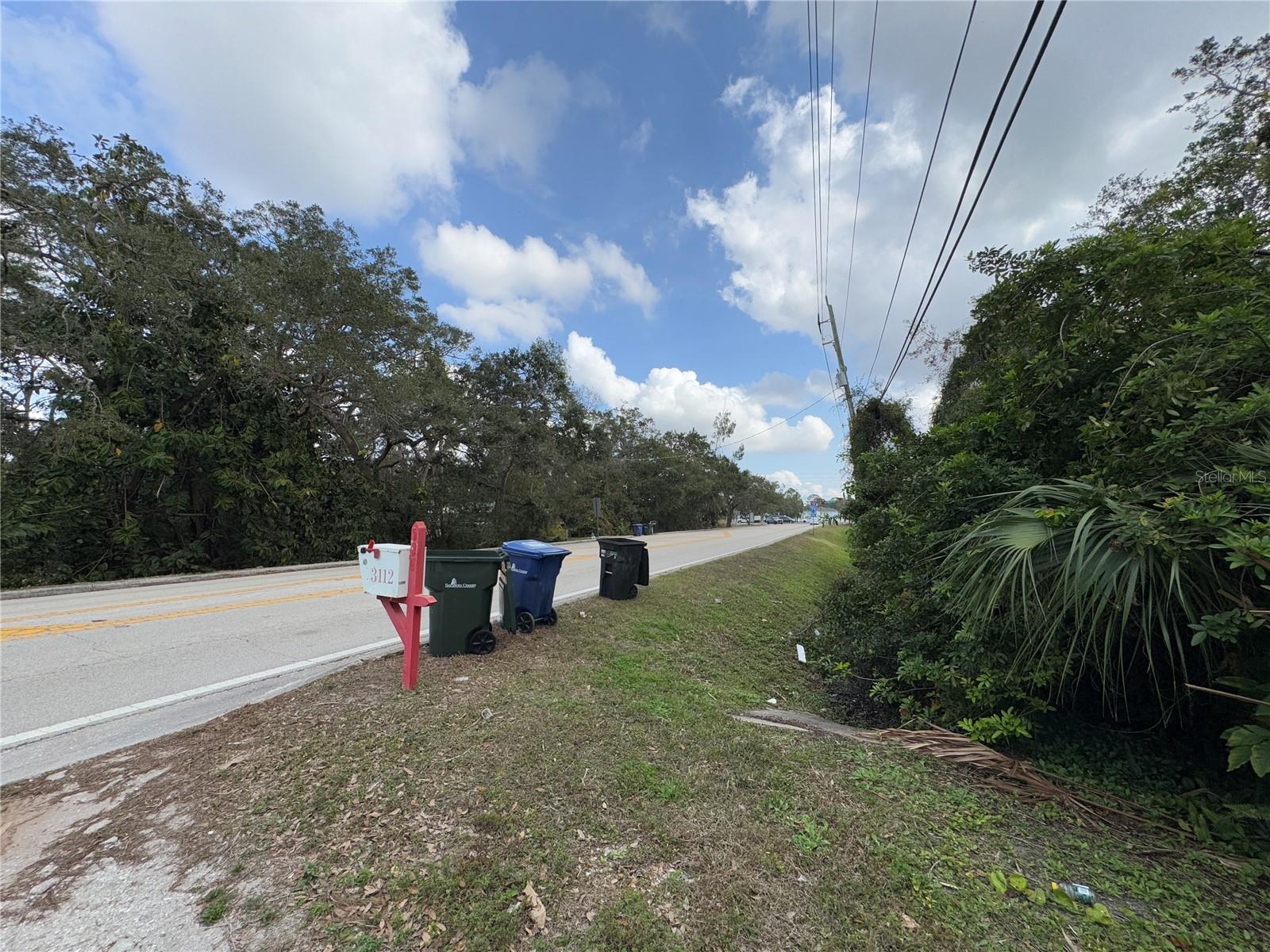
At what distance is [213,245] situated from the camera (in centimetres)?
1516

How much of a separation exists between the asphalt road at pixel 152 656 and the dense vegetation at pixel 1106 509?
4.45 m

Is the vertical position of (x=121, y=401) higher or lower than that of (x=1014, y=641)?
higher

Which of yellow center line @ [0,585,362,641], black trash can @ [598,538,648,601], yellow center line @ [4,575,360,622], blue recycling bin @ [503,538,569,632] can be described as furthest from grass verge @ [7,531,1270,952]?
yellow center line @ [4,575,360,622]

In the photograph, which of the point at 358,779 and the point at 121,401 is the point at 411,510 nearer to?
the point at 121,401

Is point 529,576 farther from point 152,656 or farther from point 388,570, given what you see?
point 152,656

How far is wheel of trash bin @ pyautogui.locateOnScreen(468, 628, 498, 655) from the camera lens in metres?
4.59

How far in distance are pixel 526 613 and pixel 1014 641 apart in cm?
423

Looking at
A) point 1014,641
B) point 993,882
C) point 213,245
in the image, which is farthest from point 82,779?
point 213,245

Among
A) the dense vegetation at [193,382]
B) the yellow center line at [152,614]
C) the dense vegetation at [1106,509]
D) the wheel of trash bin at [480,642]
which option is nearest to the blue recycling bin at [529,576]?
the wheel of trash bin at [480,642]

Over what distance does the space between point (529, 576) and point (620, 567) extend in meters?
2.43

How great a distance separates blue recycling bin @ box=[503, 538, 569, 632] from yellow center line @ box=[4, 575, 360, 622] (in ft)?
20.8

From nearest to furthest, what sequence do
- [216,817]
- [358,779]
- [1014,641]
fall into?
[216,817] < [358,779] < [1014,641]

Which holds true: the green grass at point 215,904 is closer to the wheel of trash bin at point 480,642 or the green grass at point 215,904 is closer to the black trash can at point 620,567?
the wheel of trash bin at point 480,642

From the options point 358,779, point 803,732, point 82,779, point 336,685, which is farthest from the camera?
point 336,685
